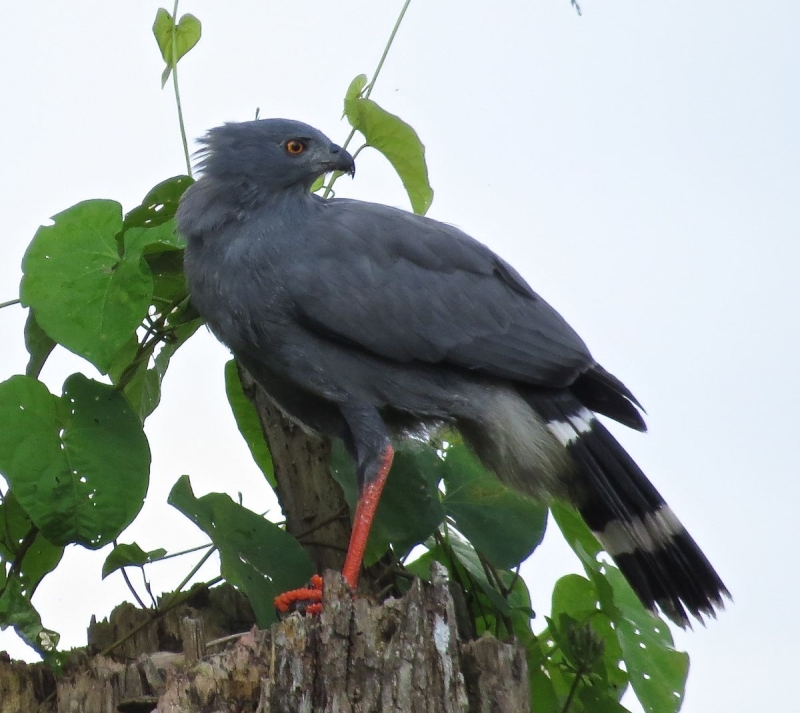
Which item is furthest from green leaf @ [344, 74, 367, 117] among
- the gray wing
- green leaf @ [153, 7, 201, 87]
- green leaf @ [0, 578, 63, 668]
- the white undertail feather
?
green leaf @ [0, 578, 63, 668]

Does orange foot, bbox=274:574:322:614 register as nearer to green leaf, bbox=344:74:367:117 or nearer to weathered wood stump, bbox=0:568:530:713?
weathered wood stump, bbox=0:568:530:713

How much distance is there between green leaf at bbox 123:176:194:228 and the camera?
3555 mm

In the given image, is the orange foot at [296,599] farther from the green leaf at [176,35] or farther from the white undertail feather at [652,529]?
the green leaf at [176,35]

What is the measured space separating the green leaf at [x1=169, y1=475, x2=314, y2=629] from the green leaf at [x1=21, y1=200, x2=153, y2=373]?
1.50 ft

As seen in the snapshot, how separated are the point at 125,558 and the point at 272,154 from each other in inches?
53.9

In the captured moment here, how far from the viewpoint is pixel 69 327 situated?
302 cm

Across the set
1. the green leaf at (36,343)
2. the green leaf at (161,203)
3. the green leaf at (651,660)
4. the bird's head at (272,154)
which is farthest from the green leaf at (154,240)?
the green leaf at (651,660)

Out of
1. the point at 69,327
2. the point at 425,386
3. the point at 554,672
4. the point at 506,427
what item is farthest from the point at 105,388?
the point at 554,672

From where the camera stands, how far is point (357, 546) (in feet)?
10.6

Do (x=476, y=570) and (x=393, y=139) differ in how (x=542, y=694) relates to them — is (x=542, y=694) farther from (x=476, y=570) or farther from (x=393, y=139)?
(x=393, y=139)

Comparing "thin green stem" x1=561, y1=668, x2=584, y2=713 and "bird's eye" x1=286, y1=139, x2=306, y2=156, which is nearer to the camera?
"thin green stem" x1=561, y1=668, x2=584, y2=713

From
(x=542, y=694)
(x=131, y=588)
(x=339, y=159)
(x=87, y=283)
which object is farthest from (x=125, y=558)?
(x=339, y=159)

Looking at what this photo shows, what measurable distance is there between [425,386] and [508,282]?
0.50m

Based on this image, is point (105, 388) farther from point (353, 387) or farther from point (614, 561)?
point (614, 561)
